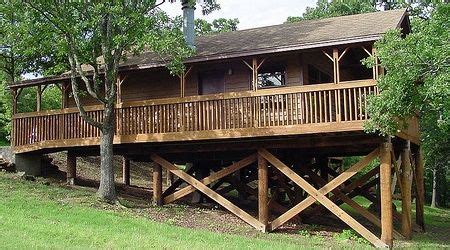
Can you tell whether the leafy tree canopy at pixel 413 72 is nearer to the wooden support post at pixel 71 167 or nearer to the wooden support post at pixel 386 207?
the wooden support post at pixel 386 207

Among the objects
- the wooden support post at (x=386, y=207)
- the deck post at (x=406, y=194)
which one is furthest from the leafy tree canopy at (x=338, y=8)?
the wooden support post at (x=386, y=207)

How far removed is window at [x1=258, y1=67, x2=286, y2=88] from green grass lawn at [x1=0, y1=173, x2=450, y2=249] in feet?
16.0

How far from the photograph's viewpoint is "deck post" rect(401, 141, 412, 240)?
60.6ft

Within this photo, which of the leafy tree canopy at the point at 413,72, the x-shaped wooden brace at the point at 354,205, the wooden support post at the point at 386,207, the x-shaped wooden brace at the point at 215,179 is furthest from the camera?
the x-shaped wooden brace at the point at 215,179

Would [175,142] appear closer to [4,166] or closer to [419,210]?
[4,166]

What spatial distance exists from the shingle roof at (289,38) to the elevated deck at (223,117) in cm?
120

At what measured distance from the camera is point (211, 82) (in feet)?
65.4

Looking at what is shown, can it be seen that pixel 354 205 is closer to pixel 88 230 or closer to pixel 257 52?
pixel 257 52

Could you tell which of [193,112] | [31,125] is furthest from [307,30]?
[31,125]

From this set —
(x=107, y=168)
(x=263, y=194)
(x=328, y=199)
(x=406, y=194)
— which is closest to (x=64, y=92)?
(x=107, y=168)

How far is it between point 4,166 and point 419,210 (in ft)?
51.2

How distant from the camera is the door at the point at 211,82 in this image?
19.7 m

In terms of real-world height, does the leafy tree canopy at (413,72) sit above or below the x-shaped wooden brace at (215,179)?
above

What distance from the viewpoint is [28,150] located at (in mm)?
21188
